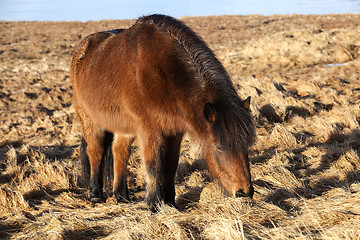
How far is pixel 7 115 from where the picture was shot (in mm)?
10727

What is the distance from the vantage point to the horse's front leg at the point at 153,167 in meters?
3.88

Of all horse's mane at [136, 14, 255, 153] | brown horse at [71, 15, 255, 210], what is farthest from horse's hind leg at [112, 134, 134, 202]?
horse's mane at [136, 14, 255, 153]

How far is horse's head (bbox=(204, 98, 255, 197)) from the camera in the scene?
335 centimetres

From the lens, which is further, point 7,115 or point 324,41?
point 324,41

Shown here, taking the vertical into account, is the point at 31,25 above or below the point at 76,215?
above

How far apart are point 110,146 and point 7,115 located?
22.6 ft

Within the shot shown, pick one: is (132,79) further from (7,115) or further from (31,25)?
(31,25)

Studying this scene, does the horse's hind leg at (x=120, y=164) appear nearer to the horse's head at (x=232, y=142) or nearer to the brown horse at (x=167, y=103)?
the brown horse at (x=167, y=103)

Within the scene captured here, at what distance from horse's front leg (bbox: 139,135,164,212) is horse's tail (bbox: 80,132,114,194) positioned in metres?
1.42

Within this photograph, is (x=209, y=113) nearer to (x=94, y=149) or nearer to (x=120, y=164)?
(x=120, y=164)

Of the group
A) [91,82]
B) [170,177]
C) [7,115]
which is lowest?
[7,115]

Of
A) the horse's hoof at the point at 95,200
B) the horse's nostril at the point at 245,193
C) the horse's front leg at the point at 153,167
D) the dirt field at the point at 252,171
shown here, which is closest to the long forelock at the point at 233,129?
the horse's nostril at the point at 245,193

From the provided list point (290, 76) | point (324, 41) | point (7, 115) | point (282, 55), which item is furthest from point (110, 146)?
point (324, 41)

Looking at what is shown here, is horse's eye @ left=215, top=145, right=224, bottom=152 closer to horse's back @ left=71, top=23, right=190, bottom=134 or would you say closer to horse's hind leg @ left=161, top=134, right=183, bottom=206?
horse's back @ left=71, top=23, right=190, bottom=134
